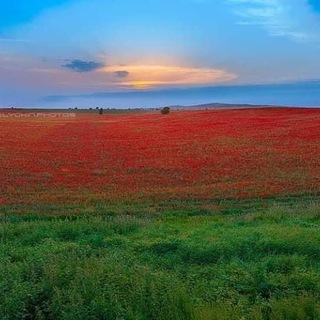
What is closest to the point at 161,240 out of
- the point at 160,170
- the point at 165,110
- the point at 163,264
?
the point at 163,264

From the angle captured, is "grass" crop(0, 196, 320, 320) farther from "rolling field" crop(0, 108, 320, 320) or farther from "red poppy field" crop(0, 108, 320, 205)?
"red poppy field" crop(0, 108, 320, 205)

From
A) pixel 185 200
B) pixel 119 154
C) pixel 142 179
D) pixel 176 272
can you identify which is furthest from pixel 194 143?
pixel 176 272

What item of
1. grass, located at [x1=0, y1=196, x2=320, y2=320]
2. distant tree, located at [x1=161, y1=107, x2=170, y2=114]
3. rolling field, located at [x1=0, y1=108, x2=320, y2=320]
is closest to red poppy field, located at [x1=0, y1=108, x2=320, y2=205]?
rolling field, located at [x1=0, y1=108, x2=320, y2=320]

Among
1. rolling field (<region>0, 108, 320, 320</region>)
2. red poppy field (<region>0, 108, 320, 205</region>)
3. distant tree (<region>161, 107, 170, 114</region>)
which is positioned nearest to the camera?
rolling field (<region>0, 108, 320, 320</region>)

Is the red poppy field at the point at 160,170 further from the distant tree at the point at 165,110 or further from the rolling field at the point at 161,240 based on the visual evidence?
the distant tree at the point at 165,110

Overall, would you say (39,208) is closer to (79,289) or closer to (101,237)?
(101,237)

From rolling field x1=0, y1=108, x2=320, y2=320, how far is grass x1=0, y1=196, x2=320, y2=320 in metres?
0.03

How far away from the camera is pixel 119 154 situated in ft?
123

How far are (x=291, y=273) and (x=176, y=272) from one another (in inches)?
90.9

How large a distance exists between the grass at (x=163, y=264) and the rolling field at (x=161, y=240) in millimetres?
27

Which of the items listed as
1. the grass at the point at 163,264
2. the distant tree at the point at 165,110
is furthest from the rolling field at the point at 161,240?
the distant tree at the point at 165,110

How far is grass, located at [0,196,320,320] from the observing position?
8.29m

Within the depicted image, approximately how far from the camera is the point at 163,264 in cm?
1135

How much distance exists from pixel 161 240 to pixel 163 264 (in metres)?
1.70
